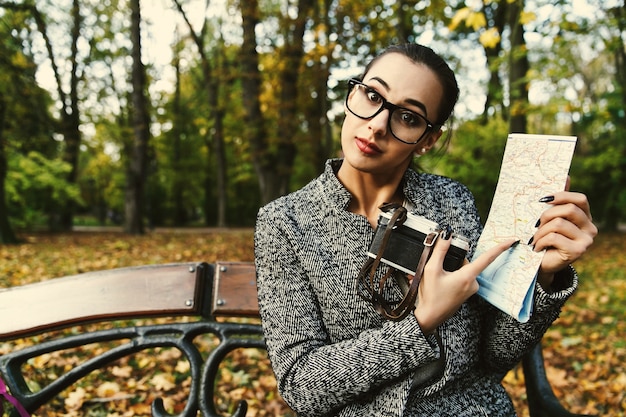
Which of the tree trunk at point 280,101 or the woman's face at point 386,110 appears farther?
the tree trunk at point 280,101

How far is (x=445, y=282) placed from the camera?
125 centimetres

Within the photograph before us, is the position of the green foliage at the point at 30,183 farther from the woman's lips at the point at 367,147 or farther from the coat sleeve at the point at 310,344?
the woman's lips at the point at 367,147

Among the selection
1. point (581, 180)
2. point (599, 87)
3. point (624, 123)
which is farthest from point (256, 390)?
point (599, 87)

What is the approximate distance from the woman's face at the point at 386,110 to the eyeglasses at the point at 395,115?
12 mm

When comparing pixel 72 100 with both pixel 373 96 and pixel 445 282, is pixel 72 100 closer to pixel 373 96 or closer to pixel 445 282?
pixel 373 96

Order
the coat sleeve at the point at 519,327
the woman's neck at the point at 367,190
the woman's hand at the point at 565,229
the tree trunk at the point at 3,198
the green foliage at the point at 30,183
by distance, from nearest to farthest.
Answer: the woman's hand at the point at 565,229 → the coat sleeve at the point at 519,327 → the woman's neck at the point at 367,190 → the tree trunk at the point at 3,198 → the green foliage at the point at 30,183

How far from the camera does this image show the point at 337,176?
5.57 feet

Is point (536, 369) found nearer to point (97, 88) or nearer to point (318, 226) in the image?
point (318, 226)

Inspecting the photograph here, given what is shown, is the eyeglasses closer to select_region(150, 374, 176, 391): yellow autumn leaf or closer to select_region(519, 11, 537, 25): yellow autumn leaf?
select_region(150, 374, 176, 391): yellow autumn leaf

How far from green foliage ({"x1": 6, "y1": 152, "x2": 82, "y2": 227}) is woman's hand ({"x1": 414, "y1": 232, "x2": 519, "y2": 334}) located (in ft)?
38.7

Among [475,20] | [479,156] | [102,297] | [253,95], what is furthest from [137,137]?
[102,297]

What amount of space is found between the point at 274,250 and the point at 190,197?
26.5 meters

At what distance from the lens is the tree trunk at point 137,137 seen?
1277 centimetres

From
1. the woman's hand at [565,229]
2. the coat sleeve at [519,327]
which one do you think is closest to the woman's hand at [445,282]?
the woman's hand at [565,229]
